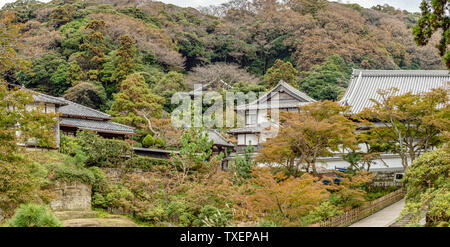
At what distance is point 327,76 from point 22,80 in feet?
93.1

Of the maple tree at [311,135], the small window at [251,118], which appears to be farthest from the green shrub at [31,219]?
the small window at [251,118]

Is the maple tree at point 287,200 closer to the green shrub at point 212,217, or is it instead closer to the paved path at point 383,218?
the green shrub at point 212,217

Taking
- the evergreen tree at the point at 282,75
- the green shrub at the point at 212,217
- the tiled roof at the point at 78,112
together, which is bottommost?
the green shrub at the point at 212,217

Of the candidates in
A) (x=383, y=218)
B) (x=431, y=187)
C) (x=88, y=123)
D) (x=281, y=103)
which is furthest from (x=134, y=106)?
(x=431, y=187)

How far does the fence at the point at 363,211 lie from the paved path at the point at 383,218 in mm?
181

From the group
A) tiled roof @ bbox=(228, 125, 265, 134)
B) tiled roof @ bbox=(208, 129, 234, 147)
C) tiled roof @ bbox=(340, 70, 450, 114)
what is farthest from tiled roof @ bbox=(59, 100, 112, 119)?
tiled roof @ bbox=(340, 70, 450, 114)

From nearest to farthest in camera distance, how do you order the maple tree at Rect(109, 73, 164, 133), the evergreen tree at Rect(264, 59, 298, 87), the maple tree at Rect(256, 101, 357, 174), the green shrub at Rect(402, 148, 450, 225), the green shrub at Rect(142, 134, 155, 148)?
the green shrub at Rect(402, 148, 450, 225) → the maple tree at Rect(256, 101, 357, 174) → the green shrub at Rect(142, 134, 155, 148) → the maple tree at Rect(109, 73, 164, 133) → the evergreen tree at Rect(264, 59, 298, 87)

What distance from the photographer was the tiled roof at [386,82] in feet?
86.6

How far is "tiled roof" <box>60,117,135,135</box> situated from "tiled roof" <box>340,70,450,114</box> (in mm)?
13198

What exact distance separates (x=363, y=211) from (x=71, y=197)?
37.0 ft

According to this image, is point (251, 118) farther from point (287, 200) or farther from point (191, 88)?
point (287, 200)

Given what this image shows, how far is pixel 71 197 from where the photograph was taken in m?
17.1

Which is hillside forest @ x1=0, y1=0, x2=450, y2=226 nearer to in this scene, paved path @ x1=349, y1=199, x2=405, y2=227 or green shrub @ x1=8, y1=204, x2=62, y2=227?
green shrub @ x1=8, y1=204, x2=62, y2=227

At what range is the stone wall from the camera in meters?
16.8
